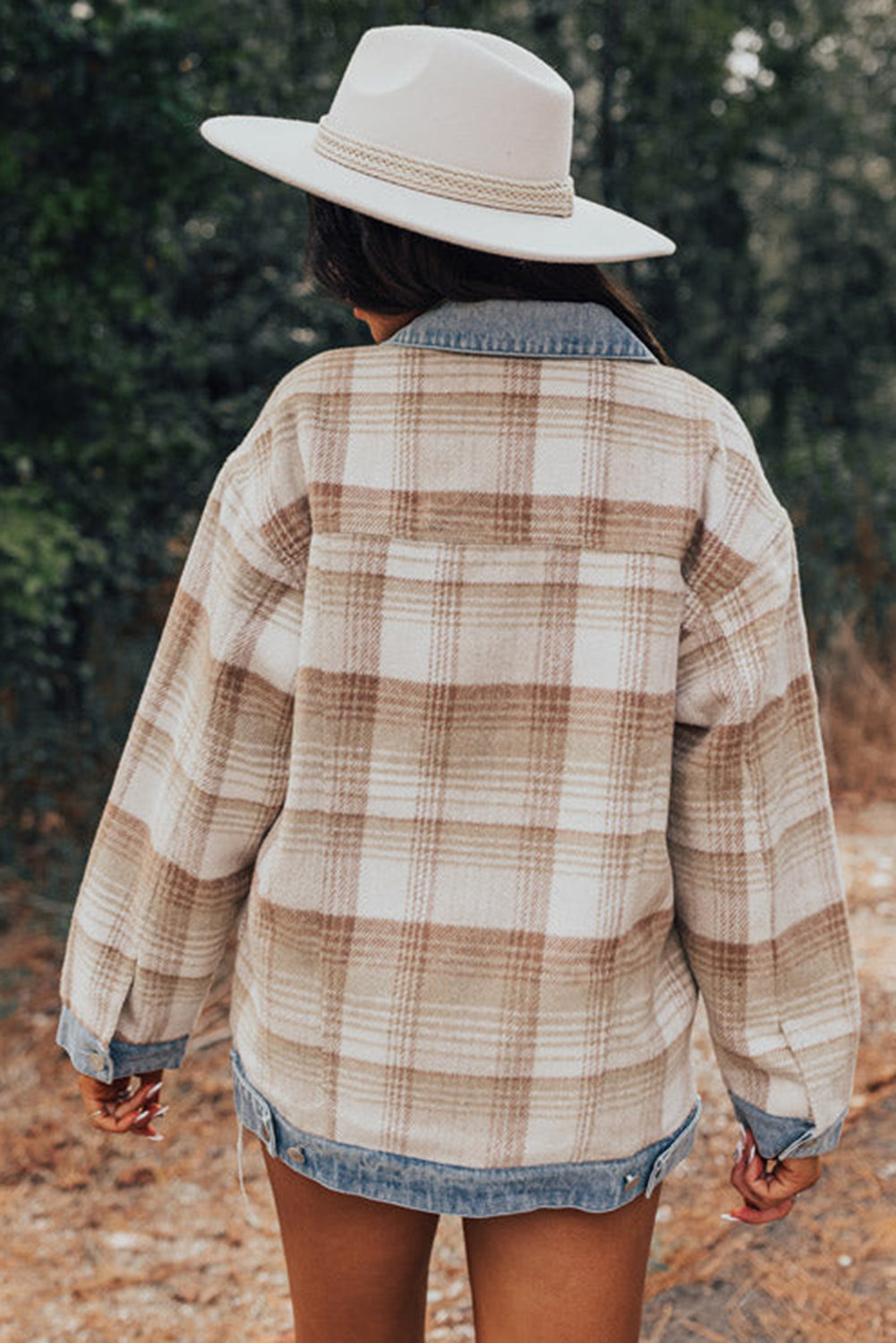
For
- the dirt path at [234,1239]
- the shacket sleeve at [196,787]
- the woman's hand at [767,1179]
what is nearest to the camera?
the shacket sleeve at [196,787]

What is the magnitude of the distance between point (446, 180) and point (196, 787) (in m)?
0.64

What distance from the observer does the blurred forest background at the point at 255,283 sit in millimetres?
3711

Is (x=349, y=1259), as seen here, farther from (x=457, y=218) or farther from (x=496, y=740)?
(x=457, y=218)

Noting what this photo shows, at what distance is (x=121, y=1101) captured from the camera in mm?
1590

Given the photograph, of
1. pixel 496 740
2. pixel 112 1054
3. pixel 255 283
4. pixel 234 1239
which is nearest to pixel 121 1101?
pixel 112 1054

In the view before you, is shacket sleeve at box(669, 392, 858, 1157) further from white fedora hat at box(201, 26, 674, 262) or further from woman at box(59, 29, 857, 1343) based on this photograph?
white fedora hat at box(201, 26, 674, 262)

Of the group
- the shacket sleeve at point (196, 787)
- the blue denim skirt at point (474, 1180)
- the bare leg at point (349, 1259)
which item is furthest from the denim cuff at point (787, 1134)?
the shacket sleeve at point (196, 787)

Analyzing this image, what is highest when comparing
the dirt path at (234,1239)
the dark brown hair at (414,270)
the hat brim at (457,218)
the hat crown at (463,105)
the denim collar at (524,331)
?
the hat crown at (463,105)

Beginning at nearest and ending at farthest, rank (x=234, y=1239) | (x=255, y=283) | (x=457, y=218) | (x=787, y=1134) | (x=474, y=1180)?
(x=457, y=218), (x=474, y=1180), (x=787, y=1134), (x=234, y=1239), (x=255, y=283)

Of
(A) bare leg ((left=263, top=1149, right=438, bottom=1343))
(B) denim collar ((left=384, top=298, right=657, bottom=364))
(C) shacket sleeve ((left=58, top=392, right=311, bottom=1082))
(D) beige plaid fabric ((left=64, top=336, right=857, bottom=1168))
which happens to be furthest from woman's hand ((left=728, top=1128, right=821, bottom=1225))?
(B) denim collar ((left=384, top=298, right=657, bottom=364))

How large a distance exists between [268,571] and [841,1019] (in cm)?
76

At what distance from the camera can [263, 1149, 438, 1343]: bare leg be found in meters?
1.42

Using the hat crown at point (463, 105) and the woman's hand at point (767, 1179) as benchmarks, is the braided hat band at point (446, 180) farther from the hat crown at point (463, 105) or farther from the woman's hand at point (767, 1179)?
the woman's hand at point (767, 1179)

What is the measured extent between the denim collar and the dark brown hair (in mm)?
22
